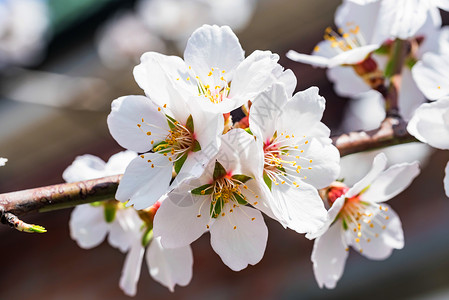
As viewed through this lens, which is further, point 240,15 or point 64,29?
point 64,29

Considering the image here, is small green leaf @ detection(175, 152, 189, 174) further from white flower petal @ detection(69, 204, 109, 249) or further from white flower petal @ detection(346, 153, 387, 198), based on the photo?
white flower petal @ detection(69, 204, 109, 249)

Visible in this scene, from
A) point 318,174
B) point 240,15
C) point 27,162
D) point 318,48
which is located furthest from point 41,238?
point 318,174

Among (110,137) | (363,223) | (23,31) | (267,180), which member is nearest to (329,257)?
(363,223)

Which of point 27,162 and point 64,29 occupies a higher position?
point 64,29

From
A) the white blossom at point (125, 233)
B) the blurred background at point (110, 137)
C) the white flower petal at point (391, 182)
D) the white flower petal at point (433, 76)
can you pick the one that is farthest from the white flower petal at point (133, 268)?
the blurred background at point (110, 137)

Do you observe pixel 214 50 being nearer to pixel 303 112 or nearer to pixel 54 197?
pixel 303 112

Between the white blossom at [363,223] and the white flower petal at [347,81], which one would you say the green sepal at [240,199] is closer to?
the white blossom at [363,223]

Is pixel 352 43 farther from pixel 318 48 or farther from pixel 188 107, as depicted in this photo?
pixel 188 107
